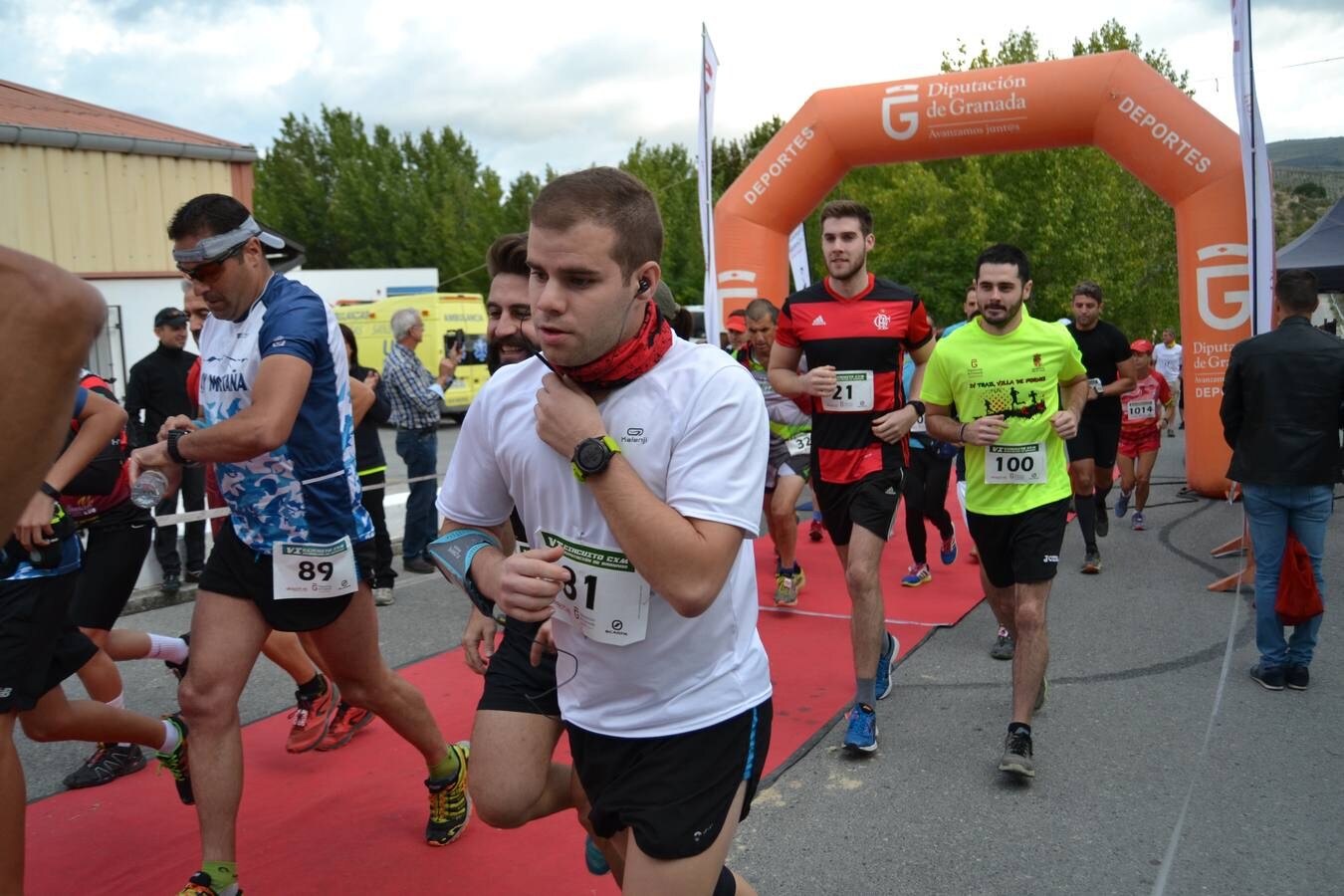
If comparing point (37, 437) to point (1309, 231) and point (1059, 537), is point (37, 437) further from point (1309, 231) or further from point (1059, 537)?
point (1309, 231)

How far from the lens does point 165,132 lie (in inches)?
567

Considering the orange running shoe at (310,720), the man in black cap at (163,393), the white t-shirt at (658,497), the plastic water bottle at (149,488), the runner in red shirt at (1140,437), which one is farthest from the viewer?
the runner in red shirt at (1140,437)

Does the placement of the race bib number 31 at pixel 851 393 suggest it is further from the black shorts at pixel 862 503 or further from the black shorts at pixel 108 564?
the black shorts at pixel 108 564

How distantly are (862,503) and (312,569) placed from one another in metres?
2.42

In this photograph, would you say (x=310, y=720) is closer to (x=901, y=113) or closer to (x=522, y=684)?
(x=522, y=684)

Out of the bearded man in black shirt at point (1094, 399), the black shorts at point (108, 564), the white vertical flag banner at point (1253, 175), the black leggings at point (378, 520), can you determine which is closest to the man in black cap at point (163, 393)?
the black leggings at point (378, 520)

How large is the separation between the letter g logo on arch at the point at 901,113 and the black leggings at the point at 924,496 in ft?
18.2

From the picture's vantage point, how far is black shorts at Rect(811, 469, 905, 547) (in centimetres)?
469

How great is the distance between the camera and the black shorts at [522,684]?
251cm

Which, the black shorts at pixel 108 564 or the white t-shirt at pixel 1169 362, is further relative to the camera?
the white t-shirt at pixel 1169 362

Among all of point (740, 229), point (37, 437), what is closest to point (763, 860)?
point (37, 437)

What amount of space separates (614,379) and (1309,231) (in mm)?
13825

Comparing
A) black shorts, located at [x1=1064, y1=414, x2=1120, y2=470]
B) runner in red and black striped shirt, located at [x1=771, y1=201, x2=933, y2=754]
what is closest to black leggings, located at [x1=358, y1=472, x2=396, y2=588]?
runner in red and black striped shirt, located at [x1=771, y1=201, x2=933, y2=754]

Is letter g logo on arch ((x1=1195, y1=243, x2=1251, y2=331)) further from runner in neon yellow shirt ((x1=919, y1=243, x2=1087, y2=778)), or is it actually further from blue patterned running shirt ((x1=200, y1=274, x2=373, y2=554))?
blue patterned running shirt ((x1=200, y1=274, x2=373, y2=554))
